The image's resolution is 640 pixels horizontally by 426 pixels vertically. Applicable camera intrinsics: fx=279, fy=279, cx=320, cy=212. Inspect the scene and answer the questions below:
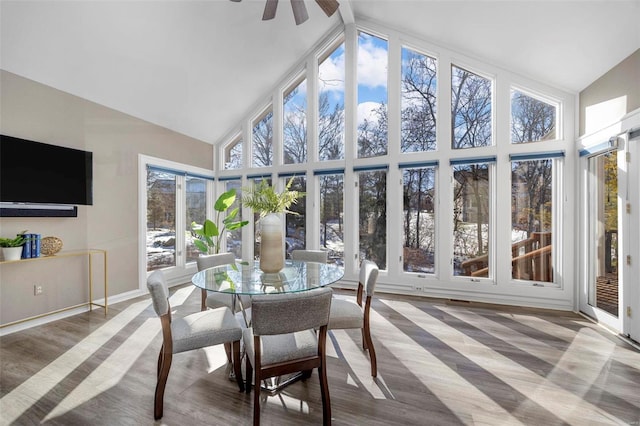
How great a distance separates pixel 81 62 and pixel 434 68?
486cm

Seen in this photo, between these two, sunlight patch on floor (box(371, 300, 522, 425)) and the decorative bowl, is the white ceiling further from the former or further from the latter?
sunlight patch on floor (box(371, 300, 522, 425))

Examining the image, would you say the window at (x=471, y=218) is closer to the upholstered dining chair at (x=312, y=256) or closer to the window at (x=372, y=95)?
the window at (x=372, y=95)

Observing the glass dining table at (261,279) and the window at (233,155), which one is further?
the window at (233,155)

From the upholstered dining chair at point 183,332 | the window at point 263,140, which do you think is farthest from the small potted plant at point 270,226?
the window at point 263,140

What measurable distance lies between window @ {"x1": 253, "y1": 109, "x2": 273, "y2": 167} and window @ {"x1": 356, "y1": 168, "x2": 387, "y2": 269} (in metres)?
1.96

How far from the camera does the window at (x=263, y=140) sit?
18.4 feet

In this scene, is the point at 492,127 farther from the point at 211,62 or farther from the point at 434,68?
the point at 211,62

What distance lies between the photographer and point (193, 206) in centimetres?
559

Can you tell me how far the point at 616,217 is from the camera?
3.10 m

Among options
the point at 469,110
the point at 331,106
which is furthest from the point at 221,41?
the point at 469,110

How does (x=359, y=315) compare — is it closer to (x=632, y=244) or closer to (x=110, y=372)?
(x=110, y=372)

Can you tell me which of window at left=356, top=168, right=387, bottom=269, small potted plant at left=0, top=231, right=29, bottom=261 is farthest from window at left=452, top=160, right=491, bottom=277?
small potted plant at left=0, top=231, right=29, bottom=261

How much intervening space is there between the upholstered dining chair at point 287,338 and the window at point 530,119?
13.2 ft

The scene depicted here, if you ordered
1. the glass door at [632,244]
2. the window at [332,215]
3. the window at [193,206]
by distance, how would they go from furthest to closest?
1. the window at [193,206]
2. the window at [332,215]
3. the glass door at [632,244]
